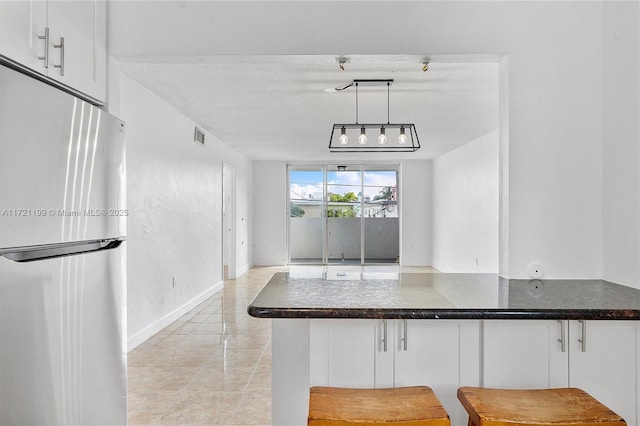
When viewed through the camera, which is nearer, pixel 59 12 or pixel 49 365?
pixel 49 365

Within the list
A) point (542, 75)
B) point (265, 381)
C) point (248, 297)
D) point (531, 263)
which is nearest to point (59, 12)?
point (542, 75)

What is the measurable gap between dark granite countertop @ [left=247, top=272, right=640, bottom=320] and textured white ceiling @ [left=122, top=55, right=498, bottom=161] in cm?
110

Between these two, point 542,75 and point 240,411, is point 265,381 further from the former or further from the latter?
point 542,75

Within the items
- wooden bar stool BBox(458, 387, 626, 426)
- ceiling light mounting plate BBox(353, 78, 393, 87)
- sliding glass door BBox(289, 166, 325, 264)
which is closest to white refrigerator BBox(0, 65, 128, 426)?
wooden bar stool BBox(458, 387, 626, 426)

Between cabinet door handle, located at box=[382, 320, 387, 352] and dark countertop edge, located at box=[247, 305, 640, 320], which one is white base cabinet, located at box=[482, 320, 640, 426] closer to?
dark countertop edge, located at box=[247, 305, 640, 320]

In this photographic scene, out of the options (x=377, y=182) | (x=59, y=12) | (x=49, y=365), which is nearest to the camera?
(x=49, y=365)

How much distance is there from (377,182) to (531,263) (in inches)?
293

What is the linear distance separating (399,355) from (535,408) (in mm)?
508

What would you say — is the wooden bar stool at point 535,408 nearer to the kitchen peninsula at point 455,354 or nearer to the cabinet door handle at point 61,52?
the kitchen peninsula at point 455,354

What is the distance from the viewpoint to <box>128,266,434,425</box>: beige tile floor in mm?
2559

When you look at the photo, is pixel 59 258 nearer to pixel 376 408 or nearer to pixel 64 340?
pixel 64 340

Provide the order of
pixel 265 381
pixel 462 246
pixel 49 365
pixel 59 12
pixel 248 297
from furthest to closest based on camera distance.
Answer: pixel 462 246, pixel 248 297, pixel 265 381, pixel 59 12, pixel 49 365

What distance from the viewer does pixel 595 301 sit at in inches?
61.1

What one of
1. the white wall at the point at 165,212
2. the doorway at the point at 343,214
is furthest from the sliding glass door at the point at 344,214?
the white wall at the point at 165,212
